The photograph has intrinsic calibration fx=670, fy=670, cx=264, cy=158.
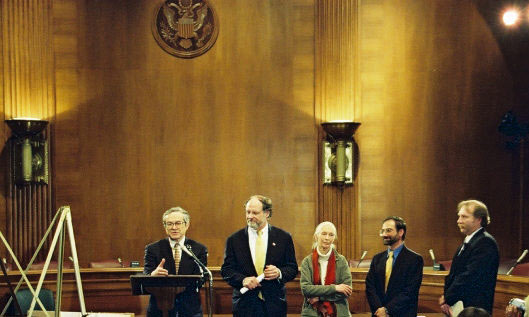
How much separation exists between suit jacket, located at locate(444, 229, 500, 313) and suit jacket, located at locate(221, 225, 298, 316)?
1.12m

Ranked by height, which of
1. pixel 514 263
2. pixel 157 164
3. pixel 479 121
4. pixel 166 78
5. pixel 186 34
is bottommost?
pixel 514 263

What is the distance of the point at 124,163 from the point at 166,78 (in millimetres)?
1107

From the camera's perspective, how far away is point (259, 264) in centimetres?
474

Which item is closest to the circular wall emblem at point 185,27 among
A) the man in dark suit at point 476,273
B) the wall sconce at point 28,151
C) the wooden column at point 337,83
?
the wooden column at point 337,83

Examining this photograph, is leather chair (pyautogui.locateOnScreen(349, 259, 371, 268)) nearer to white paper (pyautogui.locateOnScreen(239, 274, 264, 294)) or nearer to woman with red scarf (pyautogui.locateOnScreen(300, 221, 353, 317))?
woman with red scarf (pyautogui.locateOnScreen(300, 221, 353, 317))

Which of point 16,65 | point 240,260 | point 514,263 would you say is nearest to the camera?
point 240,260

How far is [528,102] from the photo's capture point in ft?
25.6

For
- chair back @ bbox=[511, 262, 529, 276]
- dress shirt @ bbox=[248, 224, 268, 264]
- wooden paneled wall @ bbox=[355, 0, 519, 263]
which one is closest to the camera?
dress shirt @ bbox=[248, 224, 268, 264]

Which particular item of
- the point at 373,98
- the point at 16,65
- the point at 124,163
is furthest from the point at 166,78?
the point at 373,98

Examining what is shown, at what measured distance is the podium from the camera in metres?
4.01

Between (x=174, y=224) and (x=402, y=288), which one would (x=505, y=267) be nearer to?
(x=402, y=288)

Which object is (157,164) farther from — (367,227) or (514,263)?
(514,263)

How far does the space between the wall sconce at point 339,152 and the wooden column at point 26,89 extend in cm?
318

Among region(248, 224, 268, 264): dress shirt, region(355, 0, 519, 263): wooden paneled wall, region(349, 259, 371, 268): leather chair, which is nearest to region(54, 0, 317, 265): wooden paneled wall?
region(355, 0, 519, 263): wooden paneled wall
